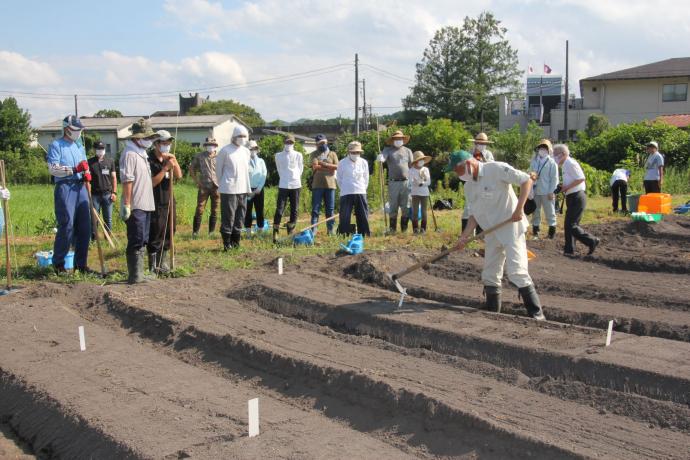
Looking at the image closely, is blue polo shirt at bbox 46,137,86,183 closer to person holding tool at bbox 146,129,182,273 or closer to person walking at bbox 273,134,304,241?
person holding tool at bbox 146,129,182,273

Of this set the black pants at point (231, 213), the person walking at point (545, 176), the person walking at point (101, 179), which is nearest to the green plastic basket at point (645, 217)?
the person walking at point (545, 176)

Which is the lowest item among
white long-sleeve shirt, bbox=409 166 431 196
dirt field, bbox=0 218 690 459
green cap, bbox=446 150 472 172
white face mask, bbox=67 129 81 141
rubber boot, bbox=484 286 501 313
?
dirt field, bbox=0 218 690 459

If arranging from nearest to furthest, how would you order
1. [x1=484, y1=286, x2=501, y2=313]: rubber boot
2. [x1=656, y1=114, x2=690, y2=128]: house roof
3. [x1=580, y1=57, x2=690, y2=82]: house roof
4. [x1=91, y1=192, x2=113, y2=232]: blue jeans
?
[x1=484, y1=286, x2=501, y2=313]: rubber boot < [x1=91, y1=192, x2=113, y2=232]: blue jeans < [x1=656, y1=114, x2=690, y2=128]: house roof < [x1=580, y1=57, x2=690, y2=82]: house roof

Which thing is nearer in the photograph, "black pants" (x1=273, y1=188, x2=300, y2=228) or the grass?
the grass

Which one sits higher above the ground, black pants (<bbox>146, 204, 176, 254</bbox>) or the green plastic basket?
black pants (<bbox>146, 204, 176, 254</bbox>)

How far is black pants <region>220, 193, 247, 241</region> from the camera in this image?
32.7ft

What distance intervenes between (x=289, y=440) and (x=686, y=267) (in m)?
7.35

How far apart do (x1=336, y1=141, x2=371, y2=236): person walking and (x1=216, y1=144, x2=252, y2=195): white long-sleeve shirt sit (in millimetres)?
1979

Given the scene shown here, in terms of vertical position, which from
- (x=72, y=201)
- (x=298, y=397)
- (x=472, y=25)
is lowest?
(x=298, y=397)

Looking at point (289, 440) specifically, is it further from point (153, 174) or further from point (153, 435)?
point (153, 174)

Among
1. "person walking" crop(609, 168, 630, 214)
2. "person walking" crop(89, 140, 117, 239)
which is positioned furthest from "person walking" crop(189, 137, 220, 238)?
"person walking" crop(609, 168, 630, 214)

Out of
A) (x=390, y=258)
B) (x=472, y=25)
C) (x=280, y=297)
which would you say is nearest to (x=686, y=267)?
(x=390, y=258)

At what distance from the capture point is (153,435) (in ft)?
13.9

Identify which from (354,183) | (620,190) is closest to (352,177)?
(354,183)
